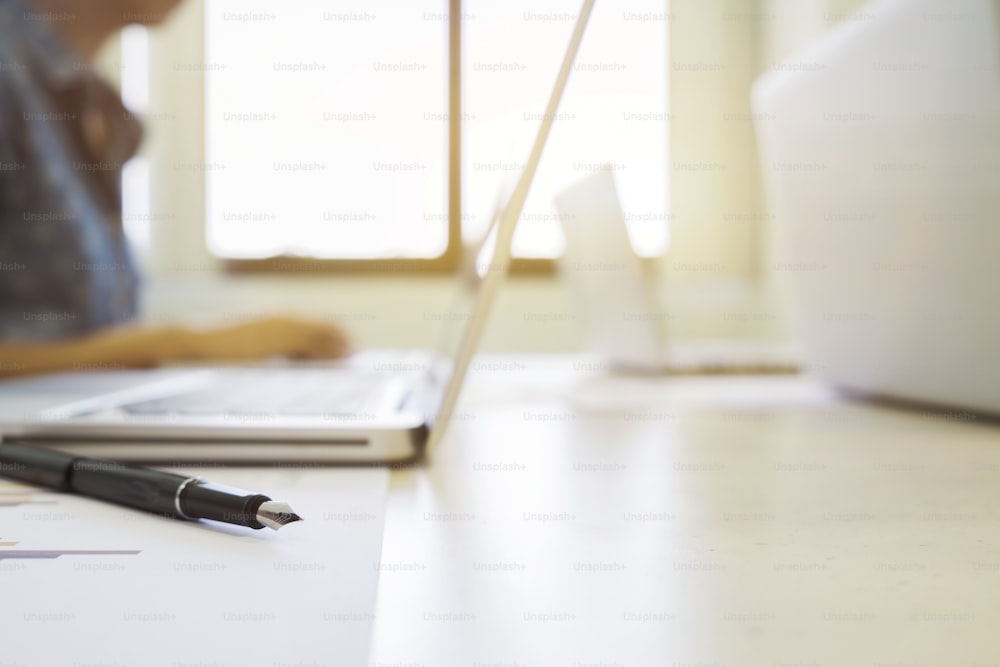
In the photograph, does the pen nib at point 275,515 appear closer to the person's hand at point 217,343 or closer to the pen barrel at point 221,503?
the pen barrel at point 221,503

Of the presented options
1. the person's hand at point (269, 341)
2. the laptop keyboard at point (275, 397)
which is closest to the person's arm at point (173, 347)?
the person's hand at point (269, 341)

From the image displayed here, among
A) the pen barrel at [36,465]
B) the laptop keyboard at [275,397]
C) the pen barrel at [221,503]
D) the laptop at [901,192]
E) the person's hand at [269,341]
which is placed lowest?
the person's hand at [269,341]

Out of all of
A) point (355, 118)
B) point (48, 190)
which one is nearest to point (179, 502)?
point (48, 190)

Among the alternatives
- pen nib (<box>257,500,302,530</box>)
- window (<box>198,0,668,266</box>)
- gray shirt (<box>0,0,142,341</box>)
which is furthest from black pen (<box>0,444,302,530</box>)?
window (<box>198,0,668,266</box>)

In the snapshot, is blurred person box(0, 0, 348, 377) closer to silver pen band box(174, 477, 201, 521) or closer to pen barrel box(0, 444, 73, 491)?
pen barrel box(0, 444, 73, 491)

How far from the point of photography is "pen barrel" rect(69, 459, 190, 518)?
27 cm

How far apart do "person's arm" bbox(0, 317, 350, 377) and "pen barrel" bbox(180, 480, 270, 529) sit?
0.74 meters

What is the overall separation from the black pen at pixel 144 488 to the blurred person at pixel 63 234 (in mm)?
642

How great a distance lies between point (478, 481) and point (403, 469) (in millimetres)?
46

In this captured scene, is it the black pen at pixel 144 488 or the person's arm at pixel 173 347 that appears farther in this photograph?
the person's arm at pixel 173 347

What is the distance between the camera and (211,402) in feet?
1.49

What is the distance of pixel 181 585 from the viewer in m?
0.20

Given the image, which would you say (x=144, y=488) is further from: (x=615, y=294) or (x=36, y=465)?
(x=615, y=294)

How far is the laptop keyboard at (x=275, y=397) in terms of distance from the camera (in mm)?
408
